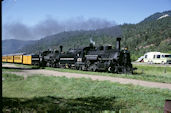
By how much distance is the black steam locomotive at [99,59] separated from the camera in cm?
2622

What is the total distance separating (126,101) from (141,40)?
10447cm

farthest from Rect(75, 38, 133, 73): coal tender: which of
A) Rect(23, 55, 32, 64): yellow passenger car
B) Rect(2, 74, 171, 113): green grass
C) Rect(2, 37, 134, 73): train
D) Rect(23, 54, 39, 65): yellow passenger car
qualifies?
Rect(23, 55, 32, 64): yellow passenger car

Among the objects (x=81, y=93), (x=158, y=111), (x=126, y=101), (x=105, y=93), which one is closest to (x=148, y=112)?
(x=158, y=111)

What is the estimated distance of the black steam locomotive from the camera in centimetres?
2622

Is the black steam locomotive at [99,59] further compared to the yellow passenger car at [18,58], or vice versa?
the yellow passenger car at [18,58]

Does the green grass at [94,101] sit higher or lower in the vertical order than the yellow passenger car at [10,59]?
lower

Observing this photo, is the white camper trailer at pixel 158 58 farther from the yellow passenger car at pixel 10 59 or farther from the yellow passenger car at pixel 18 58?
the yellow passenger car at pixel 10 59

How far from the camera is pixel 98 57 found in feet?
92.7

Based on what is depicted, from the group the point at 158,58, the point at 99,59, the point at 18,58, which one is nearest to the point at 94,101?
the point at 99,59

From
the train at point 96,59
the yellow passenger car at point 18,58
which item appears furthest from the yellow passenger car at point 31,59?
the train at point 96,59

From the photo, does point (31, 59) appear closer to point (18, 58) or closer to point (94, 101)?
point (18, 58)

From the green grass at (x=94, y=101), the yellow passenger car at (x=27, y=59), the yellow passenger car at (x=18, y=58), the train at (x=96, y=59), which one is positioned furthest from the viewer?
the yellow passenger car at (x=18, y=58)

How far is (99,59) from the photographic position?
28.0 meters

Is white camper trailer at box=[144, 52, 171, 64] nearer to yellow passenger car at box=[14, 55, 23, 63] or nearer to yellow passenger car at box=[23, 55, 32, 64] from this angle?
yellow passenger car at box=[23, 55, 32, 64]
